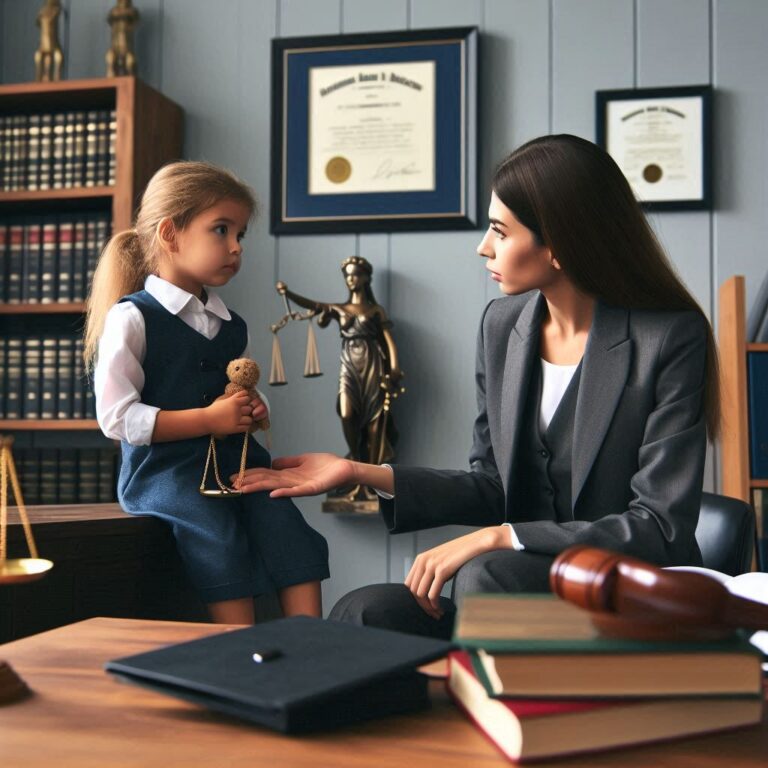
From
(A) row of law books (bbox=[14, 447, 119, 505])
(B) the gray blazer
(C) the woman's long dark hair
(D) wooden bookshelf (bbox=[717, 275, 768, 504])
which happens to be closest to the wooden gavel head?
(B) the gray blazer

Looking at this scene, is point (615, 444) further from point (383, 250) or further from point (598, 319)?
point (383, 250)

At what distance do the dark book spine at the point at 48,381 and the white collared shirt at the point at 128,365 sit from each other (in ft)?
3.14

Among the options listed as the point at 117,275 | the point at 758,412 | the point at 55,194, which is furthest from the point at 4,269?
the point at 758,412

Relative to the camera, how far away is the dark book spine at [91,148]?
2.81 meters

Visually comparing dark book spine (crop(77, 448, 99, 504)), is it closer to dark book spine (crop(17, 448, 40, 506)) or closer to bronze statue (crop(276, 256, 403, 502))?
dark book spine (crop(17, 448, 40, 506))

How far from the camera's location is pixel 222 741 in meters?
0.72

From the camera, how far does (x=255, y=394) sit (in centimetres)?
188

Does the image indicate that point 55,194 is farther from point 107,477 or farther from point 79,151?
point 107,477

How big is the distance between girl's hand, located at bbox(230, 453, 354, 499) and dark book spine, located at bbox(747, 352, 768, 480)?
4.02ft

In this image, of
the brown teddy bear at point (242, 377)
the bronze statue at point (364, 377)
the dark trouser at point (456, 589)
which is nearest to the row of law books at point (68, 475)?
the bronze statue at point (364, 377)

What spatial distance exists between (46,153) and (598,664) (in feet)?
8.43

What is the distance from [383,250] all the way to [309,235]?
8.8 inches

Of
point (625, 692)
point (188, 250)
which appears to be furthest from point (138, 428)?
point (625, 692)

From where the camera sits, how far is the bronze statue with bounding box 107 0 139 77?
2945mm
